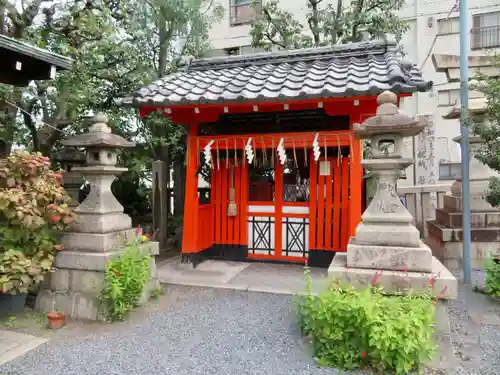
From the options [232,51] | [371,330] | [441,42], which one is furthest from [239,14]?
[371,330]

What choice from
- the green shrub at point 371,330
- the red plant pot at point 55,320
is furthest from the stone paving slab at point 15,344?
the green shrub at point 371,330

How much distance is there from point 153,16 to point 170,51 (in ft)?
3.58

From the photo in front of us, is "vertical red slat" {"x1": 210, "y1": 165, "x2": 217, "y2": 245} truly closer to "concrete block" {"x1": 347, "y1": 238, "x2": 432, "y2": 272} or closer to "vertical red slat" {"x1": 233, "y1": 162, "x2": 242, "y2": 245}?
"vertical red slat" {"x1": 233, "y1": 162, "x2": 242, "y2": 245}

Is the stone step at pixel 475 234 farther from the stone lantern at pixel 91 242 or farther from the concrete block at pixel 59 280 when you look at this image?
the concrete block at pixel 59 280

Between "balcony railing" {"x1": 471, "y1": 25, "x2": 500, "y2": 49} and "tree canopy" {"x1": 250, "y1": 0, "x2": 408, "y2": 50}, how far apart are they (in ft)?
20.8

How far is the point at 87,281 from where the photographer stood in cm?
496

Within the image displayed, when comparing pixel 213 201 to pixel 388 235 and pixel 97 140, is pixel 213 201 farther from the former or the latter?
pixel 388 235

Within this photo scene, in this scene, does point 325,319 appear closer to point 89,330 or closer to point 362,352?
point 362,352

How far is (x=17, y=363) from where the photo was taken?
12.2 ft

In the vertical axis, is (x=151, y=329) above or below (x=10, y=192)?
below

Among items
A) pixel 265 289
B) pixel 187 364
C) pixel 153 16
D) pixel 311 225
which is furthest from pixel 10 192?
pixel 153 16

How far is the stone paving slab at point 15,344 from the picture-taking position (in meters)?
3.88

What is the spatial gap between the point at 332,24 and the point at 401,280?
8844mm

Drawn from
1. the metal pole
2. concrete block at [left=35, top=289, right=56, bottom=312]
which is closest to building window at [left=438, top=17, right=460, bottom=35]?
the metal pole
